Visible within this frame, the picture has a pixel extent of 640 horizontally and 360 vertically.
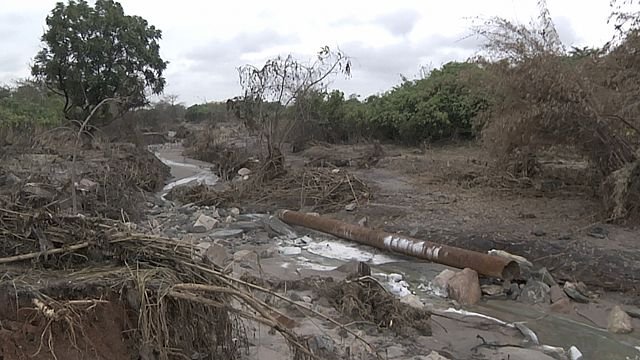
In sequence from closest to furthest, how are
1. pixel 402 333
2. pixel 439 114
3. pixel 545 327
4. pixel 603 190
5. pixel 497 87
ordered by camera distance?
pixel 402 333 → pixel 545 327 → pixel 603 190 → pixel 497 87 → pixel 439 114

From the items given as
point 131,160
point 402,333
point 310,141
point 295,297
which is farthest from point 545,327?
point 310,141

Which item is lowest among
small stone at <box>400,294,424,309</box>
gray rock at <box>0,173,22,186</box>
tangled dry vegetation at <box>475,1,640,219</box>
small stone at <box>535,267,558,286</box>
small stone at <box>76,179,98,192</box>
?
small stone at <box>400,294,424,309</box>

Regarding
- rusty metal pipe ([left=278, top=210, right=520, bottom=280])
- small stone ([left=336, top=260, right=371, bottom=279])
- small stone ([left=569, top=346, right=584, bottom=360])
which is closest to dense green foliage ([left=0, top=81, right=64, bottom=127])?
rusty metal pipe ([left=278, top=210, right=520, bottom=280])

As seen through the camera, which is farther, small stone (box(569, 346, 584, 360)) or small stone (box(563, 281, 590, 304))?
small stone (box(563, 281, 590, 304))

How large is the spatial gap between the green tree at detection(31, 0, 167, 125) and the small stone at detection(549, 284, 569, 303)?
19411mm

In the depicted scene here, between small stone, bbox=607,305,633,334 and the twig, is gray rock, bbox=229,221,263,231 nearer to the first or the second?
small stone, bbox=607,305,633,334

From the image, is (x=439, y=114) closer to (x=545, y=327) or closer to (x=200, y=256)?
(x=545, y=327)

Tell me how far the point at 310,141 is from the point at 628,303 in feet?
61.5

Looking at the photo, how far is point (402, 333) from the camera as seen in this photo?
630 cm

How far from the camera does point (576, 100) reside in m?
9.70

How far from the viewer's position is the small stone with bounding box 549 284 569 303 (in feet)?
25.5

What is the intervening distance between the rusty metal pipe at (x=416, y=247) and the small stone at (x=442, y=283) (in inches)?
12.5

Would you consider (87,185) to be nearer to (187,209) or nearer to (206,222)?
(206,222)

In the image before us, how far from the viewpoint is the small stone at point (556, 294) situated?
306 inches
